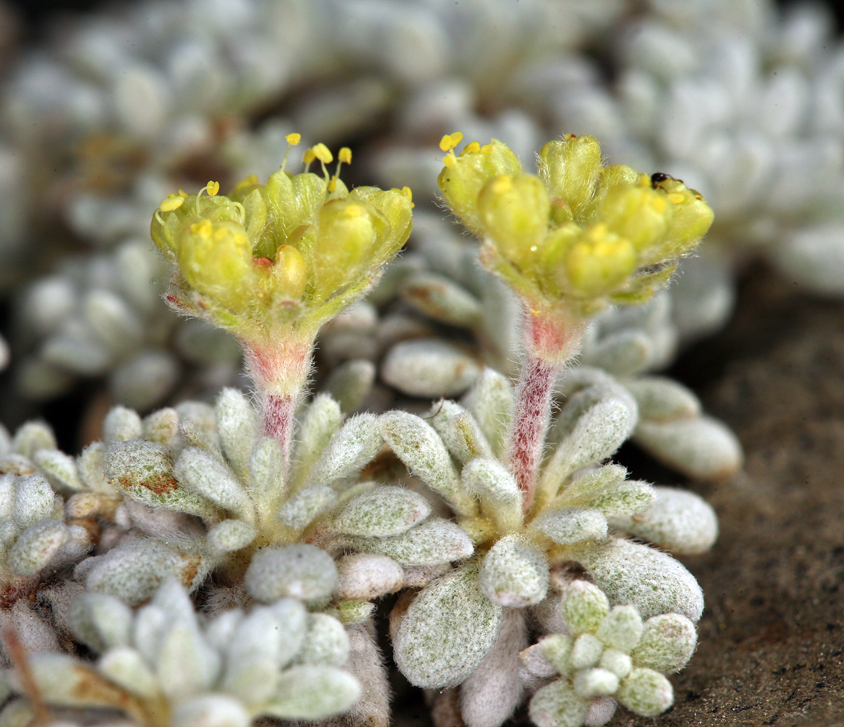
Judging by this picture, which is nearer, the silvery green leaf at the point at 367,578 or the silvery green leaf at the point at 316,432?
the silvery green leaf at the point at 367,578

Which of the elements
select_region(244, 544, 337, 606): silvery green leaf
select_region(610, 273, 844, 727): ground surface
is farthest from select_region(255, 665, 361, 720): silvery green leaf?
select_region(610, 273, 844, 727): ground surface

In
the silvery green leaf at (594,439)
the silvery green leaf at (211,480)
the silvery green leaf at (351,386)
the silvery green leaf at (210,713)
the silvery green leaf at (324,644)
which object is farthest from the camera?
the silvery green leaf at (351,386)

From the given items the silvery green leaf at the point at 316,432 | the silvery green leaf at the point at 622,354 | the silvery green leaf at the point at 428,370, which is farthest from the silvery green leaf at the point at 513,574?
the silvery green leaf at the point at 622,354

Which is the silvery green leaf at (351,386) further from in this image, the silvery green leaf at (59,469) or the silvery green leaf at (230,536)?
the silvery green leaf at (59,469)

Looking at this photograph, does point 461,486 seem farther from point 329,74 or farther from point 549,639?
point 329,74

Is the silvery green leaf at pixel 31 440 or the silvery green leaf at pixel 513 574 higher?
the silvery green leaf at pixel 31 440

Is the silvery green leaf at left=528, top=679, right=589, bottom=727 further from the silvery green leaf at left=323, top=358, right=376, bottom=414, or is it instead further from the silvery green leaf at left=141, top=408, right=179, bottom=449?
the silvery green leaf at left=141, top=408, right=179, bottom=449
